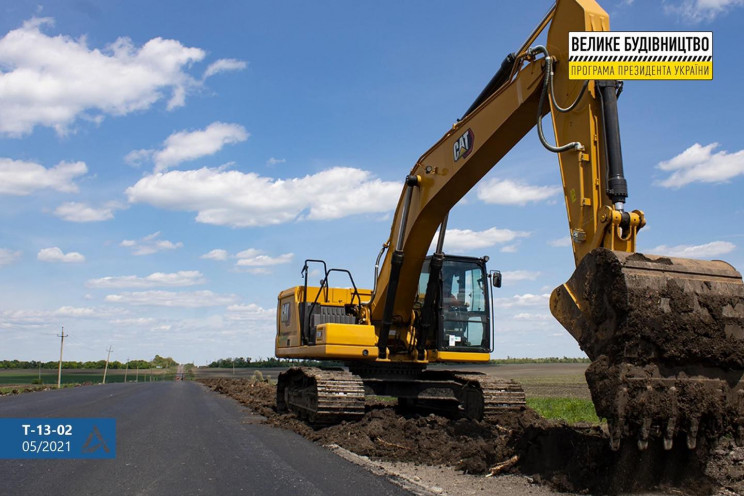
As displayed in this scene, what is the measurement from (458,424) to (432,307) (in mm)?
2434

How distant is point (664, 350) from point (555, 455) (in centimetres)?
185

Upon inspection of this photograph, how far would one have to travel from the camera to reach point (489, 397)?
34.9 feet

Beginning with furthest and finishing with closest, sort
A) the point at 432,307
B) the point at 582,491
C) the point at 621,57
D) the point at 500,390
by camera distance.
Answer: the point at 432,307
the point at 500,390
the point at 621,57
the point at 582,491

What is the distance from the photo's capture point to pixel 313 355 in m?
12.5

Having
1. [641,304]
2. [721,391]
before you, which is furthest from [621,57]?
[721,391]

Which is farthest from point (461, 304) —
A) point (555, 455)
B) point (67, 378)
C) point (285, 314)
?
point (67, 378)

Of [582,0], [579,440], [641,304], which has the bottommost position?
[579,440]

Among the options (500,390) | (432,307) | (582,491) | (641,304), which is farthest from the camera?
(432,307)

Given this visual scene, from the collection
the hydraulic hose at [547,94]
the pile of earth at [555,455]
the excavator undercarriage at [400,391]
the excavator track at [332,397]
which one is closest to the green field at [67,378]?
the excavator undercarriage at [400,391]

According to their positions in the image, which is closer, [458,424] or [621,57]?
[621,57]

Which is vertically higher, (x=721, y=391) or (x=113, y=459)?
(x=721, y=391)

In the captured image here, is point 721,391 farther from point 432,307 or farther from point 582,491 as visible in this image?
point 432,307

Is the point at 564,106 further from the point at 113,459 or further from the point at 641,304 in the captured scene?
the point at 113,459

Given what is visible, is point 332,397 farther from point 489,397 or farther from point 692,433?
point 692,433
